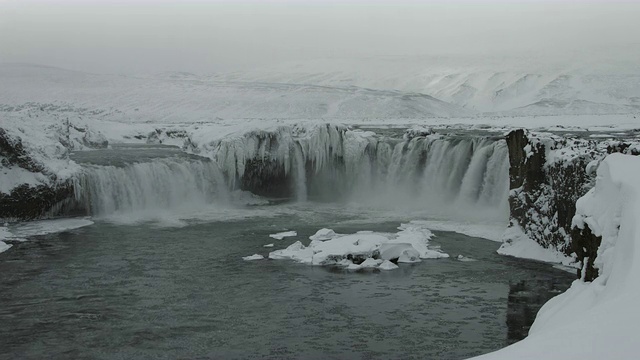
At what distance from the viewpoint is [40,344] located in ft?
42.3

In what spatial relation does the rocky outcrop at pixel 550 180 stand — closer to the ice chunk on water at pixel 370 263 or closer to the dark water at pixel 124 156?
the ice chunk on water at pixel 370 263

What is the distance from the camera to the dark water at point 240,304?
1284 cm

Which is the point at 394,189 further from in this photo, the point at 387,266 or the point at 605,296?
the point at 605,296

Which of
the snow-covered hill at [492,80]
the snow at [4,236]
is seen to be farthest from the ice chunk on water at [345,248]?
the snow-covered hill at [492,80]

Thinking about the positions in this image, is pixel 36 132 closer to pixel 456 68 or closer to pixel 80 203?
pixel 80 203

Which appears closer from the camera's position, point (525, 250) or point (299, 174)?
point (525, 250)

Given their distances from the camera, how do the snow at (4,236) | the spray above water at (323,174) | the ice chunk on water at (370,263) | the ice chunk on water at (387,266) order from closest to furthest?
1. the ice chunk on water at (387,266)
2. the ice chunk on water at (370,263)
3. the snow at (4,236)
4. the spray above water at (323,174)

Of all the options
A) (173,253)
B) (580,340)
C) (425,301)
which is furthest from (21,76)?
(580,340)

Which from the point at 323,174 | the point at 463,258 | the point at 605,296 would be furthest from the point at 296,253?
the point at 323,174

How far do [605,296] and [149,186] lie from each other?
24597 mm

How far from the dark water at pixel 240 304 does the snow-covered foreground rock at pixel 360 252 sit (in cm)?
52

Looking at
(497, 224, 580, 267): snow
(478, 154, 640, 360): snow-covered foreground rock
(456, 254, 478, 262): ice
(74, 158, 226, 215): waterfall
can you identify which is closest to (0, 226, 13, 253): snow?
(74, 158, 226, 215): waterfall

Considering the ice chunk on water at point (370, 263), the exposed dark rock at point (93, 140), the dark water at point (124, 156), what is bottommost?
the ice chunk on water at point (370, 263)

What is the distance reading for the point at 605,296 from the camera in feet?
26.1
